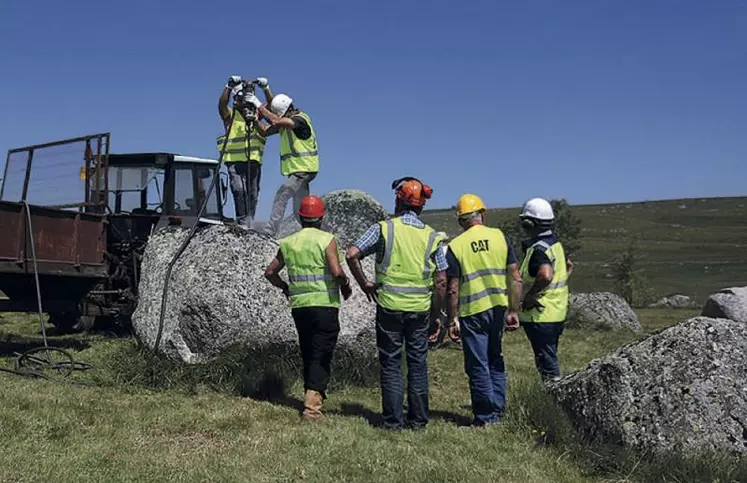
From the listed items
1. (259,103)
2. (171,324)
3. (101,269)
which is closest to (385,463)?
(171,324)

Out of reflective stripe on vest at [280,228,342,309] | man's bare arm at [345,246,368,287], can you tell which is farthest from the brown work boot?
man's bare arm at [345,246,368,287]

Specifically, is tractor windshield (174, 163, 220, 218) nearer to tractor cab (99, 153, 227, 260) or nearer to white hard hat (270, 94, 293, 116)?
tractor cab (99, 153, 227, 260)

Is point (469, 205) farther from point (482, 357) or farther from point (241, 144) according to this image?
point (241, 144)

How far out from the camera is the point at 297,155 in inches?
360

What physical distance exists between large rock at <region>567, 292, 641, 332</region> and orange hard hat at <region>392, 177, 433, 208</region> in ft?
31.3

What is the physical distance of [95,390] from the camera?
695 centimetres

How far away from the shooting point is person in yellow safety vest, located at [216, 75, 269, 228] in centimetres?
930

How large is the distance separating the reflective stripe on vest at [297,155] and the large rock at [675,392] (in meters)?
4.91

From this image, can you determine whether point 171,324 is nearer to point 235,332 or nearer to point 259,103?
point 235,332

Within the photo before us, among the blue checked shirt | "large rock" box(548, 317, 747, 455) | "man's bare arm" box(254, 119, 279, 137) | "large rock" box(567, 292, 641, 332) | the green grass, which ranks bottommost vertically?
"large rock" box(567, 292, 641, 332)

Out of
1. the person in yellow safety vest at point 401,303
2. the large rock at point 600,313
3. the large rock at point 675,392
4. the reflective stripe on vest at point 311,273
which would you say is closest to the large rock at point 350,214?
the reflective stripe on vest at point 311,273

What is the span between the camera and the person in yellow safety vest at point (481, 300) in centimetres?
625

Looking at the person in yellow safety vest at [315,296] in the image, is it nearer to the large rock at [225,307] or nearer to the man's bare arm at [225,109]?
the large rock at [225,307]

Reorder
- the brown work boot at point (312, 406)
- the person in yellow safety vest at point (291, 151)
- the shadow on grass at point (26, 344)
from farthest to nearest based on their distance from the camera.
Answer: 1. the shadow on grass at point (26, 344)
2. the person in yellow safety vest at point (291, 151)
3. the brown work boot at point (312, 406)
